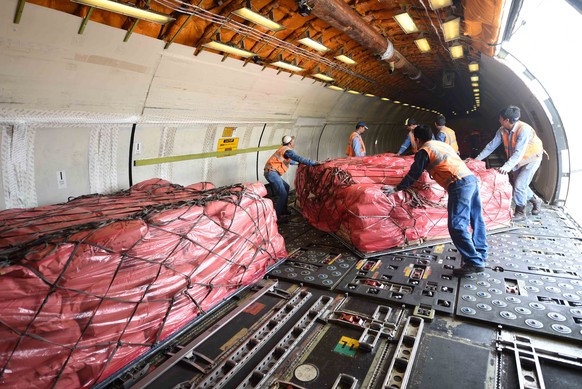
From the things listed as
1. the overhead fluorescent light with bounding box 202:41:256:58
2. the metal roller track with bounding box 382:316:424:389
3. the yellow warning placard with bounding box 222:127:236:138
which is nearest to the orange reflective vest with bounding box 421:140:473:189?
→ the metal roller track with bounding box 382:316:424:389

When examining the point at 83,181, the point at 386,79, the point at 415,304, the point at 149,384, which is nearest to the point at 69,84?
the point at 83,181

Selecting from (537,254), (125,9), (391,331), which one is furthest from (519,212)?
(125,9)

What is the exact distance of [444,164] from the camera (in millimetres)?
4141

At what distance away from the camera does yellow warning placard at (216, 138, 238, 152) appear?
786 cm

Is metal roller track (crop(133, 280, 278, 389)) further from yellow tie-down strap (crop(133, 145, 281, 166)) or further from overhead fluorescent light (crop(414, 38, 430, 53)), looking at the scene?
overhead fluorescent light (crop(414, 38, 430, 53))

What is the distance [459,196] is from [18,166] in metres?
6.03

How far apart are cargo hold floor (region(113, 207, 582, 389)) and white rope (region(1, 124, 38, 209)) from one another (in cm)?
339

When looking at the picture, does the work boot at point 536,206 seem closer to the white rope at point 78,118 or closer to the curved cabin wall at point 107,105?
the curved cabin wall at point 107,105

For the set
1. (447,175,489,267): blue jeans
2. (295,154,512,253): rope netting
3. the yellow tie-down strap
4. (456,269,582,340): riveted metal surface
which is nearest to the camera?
(456,269,582,340): riveted metal surface

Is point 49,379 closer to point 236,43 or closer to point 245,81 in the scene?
point 236,43

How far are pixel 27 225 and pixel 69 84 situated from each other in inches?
91.4

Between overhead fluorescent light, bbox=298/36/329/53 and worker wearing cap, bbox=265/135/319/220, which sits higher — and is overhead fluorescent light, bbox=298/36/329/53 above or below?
above

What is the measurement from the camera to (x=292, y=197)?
938 cm

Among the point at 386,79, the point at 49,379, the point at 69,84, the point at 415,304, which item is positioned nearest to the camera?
the point at 49,379
